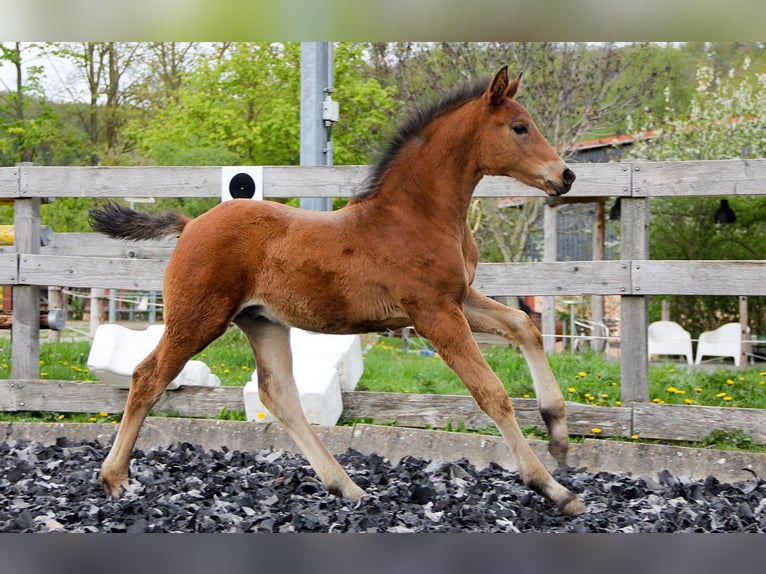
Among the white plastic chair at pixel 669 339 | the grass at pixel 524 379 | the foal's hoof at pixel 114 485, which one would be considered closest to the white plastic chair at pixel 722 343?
the white plastic chair at pixel 669 339

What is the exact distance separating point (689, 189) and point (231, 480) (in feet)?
11.3

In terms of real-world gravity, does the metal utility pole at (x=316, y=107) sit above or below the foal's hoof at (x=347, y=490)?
above

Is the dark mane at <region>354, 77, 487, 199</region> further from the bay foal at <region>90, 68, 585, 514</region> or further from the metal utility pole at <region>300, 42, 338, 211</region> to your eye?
the metal utility pole at <region>300, 42, 338, 211</region>

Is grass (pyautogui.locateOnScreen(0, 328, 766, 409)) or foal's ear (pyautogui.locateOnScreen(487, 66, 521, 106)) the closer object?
foal's ear (pyautogui.locateOnScreen(487, 66, 521, 106))

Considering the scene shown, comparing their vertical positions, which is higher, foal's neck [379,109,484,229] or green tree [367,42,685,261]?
green tree [367,42,685,261]

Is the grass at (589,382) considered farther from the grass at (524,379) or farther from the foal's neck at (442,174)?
the foal's neck at (442,174)

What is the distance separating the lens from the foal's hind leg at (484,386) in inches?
154

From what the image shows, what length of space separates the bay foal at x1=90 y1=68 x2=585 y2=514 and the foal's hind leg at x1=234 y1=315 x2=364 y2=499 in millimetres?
28

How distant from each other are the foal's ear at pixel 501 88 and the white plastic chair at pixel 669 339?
435 inches

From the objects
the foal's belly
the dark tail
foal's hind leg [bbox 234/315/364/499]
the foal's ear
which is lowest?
foal's hind leg [bbox 234/315/364/499]

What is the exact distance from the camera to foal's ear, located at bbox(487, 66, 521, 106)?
156 inches

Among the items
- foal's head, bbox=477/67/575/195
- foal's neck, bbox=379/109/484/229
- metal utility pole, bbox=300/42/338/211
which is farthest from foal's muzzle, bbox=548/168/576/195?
metal utility pole, bbox=300/42/338/211

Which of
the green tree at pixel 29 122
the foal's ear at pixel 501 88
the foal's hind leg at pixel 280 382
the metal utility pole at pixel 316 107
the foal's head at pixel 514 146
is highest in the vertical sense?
the green tree at pixel 29 122
